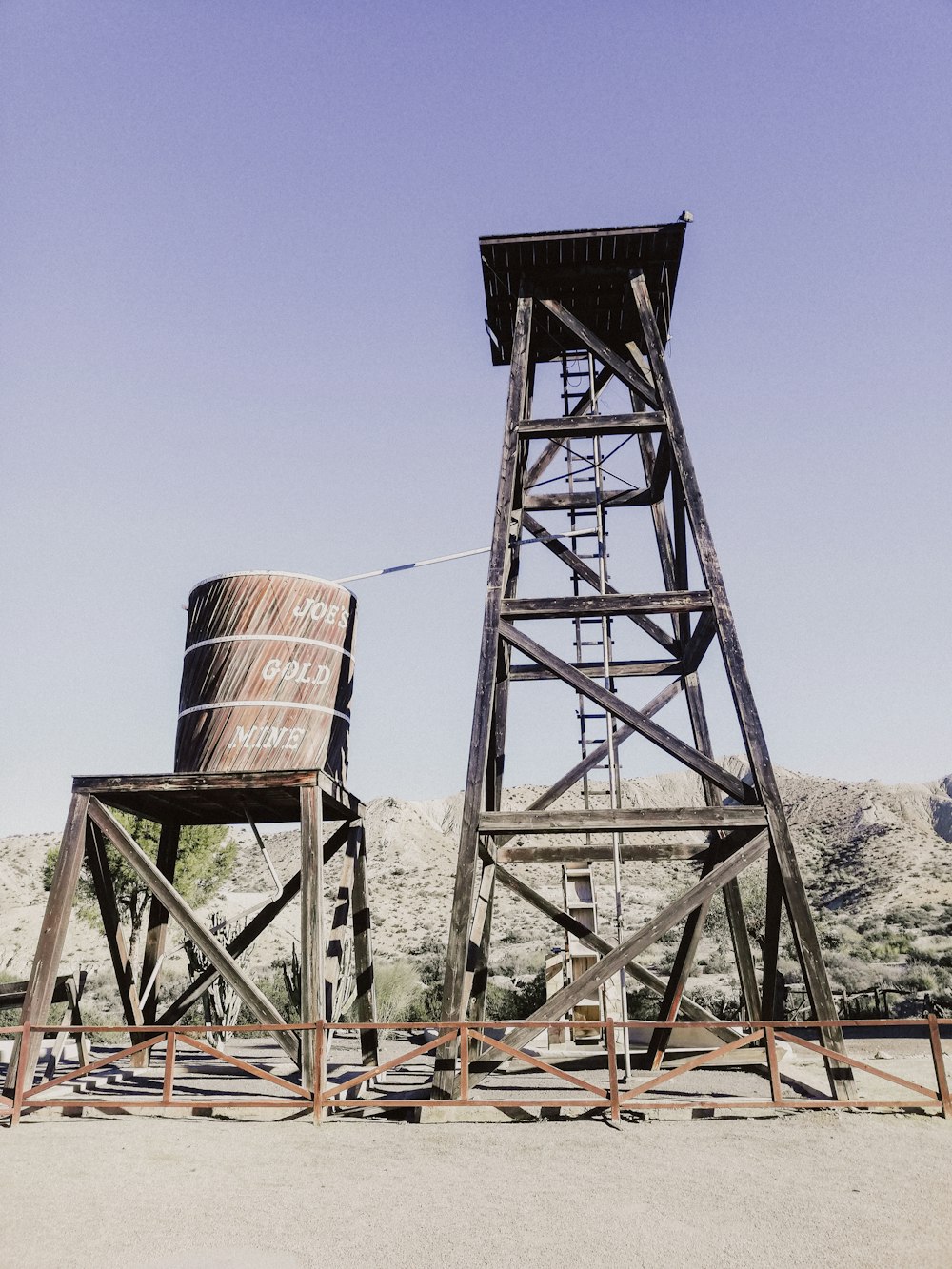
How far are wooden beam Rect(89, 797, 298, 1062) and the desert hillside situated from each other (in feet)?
2.31

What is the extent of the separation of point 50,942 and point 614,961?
18.8 feet

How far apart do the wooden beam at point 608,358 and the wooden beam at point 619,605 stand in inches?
101

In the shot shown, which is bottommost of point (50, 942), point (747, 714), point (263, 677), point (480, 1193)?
point (480, 1193)

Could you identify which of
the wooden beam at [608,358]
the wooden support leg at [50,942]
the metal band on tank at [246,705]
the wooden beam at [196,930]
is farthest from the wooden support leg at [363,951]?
the wooden beam at [608,358]

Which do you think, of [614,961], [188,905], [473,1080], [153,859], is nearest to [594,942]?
[614,961]

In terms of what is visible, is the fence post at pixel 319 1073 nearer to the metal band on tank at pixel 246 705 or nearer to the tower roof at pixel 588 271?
the metal band on tank at pixel 246 705

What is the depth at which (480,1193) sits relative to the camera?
5.94 m

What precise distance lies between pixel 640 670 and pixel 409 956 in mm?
19573

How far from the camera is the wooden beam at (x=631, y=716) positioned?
8.88m

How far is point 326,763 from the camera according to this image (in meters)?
10.0

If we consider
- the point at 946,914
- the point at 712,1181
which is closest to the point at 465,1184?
the point at 712,1181

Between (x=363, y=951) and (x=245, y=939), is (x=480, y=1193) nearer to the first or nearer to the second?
(x=363, y=951)

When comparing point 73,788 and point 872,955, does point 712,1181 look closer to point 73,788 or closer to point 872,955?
point 73,788

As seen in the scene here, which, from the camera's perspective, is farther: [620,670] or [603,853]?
[620,670]
